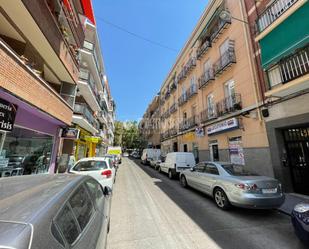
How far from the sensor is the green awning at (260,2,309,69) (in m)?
6.39

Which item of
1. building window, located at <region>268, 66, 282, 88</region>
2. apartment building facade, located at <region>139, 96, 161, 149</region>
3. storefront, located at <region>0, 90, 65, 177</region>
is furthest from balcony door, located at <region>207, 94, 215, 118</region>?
apartment building facade, located at <region>139, 96, 161, 149</region>

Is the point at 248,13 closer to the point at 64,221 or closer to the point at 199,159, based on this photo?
the point at 199,159

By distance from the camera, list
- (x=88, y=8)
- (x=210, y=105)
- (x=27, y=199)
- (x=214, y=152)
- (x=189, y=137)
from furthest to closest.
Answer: (x=189, y=137), (x=210, y=105), (x=214, y=152), (x=88, y=8), (x=27, y=199)

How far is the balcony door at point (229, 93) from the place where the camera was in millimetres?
→ 11594

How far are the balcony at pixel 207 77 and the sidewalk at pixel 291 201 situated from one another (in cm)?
920

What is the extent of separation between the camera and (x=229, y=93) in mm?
12406

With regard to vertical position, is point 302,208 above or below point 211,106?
below

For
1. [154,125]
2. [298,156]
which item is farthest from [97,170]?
[154,125]

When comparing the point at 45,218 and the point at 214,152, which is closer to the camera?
the point at 45,218

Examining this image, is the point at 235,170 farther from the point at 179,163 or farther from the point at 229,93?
the point at 229,93

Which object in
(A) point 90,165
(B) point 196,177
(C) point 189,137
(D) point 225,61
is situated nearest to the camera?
(A) point 90,165

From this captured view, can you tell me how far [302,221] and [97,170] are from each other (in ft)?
20.7

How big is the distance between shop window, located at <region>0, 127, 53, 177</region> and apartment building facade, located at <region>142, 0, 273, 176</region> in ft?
35.3

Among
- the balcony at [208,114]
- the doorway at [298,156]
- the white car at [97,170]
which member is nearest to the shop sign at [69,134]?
the white car at [97,170]
